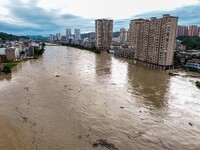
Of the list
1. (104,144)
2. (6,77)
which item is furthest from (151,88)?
(6,77)

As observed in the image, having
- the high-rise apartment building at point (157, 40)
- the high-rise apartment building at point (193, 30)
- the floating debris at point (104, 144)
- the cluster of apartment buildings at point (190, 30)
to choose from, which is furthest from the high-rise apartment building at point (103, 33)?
the floating debris at point (104, 144)

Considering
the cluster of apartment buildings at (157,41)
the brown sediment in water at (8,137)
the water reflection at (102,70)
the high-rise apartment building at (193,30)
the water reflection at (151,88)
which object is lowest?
the brown sediment in water at (8,137)

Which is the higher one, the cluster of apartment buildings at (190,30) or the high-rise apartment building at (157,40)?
the cluster of apartment buildings at (190,30)

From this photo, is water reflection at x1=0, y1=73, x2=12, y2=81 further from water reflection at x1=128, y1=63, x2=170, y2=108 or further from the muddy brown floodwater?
water reflection at x1=128, y1=63, x2=170, y2=108

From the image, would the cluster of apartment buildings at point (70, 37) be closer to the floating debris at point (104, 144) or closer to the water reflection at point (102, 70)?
the water reflection at point (102, 70)

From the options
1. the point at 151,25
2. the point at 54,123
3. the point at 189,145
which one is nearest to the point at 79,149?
the point at 54,123

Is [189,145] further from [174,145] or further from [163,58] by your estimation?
[163,58]

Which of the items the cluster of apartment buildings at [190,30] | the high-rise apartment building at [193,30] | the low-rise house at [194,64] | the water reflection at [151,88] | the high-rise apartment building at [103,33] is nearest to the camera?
the water reflection at [151,88]
